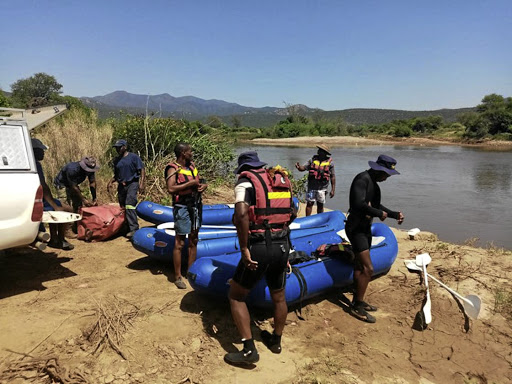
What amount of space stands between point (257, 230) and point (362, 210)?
4.71ft

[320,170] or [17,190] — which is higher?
[17,190]

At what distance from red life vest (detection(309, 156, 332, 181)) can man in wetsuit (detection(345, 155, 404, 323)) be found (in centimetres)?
332

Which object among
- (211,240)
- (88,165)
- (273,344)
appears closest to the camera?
(273,344)

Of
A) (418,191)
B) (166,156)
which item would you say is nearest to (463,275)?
(166,156)

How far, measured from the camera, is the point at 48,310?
3637 mm

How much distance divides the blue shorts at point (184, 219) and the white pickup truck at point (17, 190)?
1.34 metres

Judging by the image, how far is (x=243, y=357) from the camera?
9.61ft

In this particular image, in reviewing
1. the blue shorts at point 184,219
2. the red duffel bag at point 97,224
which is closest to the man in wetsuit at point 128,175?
the red duffel bag at point 97,224

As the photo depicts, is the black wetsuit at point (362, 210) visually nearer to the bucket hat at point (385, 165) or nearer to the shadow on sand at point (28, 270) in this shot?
the bucket hat at point (385, 165)

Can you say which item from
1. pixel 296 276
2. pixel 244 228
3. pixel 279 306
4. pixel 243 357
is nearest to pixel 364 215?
pixel 296 276

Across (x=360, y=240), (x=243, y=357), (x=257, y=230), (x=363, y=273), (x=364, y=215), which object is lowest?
(x=243, y=357)

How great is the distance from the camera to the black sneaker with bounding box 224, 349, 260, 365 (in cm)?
292

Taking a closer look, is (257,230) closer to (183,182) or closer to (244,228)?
(244,228)

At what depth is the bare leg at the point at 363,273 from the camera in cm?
386
